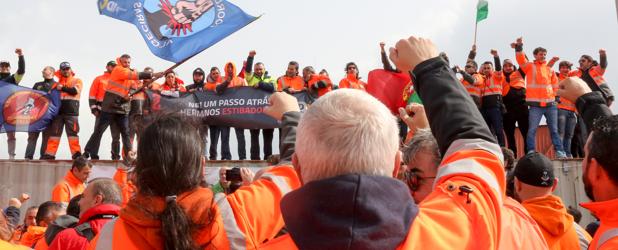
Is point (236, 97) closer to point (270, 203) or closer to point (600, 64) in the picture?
point (600, 64)

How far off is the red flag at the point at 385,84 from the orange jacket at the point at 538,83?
4964mm

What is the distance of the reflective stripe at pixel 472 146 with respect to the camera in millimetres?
1704

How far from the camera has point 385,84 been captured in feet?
22.8

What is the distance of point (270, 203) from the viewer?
227 centimetres

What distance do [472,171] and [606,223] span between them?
0.83 m

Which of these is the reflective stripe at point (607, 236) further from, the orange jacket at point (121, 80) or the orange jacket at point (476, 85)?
the orange jacket at point (121, 80)

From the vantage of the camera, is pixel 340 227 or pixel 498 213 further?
pixel 498 213

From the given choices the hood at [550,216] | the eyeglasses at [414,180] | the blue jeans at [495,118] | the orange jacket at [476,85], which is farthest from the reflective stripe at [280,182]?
the blue jeans at [495,118]

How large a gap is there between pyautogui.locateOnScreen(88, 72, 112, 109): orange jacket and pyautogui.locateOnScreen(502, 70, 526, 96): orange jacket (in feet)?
24.3

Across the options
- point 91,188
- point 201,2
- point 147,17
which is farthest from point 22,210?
point 91,188

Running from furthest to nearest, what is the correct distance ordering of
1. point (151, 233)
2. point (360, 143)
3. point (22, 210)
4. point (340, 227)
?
1. point (22, 210)
2. point (151, 233)
3. point (360, 143)
4. point (340, 227)

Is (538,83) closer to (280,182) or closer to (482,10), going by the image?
(482,10)

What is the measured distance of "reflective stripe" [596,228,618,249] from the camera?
2.11 metres

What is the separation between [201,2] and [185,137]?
814 centimetres
